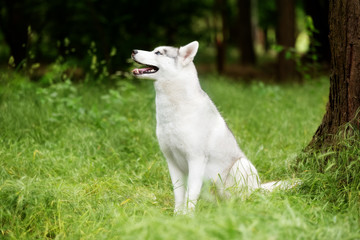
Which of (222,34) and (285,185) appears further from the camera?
(222,34)

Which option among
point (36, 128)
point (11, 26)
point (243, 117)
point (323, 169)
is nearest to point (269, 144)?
point (243, 117)

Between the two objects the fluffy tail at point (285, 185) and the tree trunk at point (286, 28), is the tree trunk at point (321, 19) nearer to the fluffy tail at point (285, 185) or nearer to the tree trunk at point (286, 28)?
the tree trunk at point (286, 28)

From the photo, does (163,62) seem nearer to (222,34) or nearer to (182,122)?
(182,122)

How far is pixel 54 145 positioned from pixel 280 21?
7194 millimetres

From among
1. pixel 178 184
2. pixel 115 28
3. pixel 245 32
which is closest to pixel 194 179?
pixel 178 184

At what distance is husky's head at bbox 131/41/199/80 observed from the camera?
3508 mm

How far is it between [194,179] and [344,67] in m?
1.67

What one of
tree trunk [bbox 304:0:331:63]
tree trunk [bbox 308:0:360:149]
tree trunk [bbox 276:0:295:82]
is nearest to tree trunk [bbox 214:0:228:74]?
tree trunk [bbox 276:0:295:82]

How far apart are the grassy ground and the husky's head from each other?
1.12m

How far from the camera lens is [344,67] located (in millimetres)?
3639

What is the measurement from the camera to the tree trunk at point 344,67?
3566 mm

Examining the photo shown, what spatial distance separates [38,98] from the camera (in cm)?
626

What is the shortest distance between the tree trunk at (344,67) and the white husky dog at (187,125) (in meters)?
0.90

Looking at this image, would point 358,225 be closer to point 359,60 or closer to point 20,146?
point 359,60
